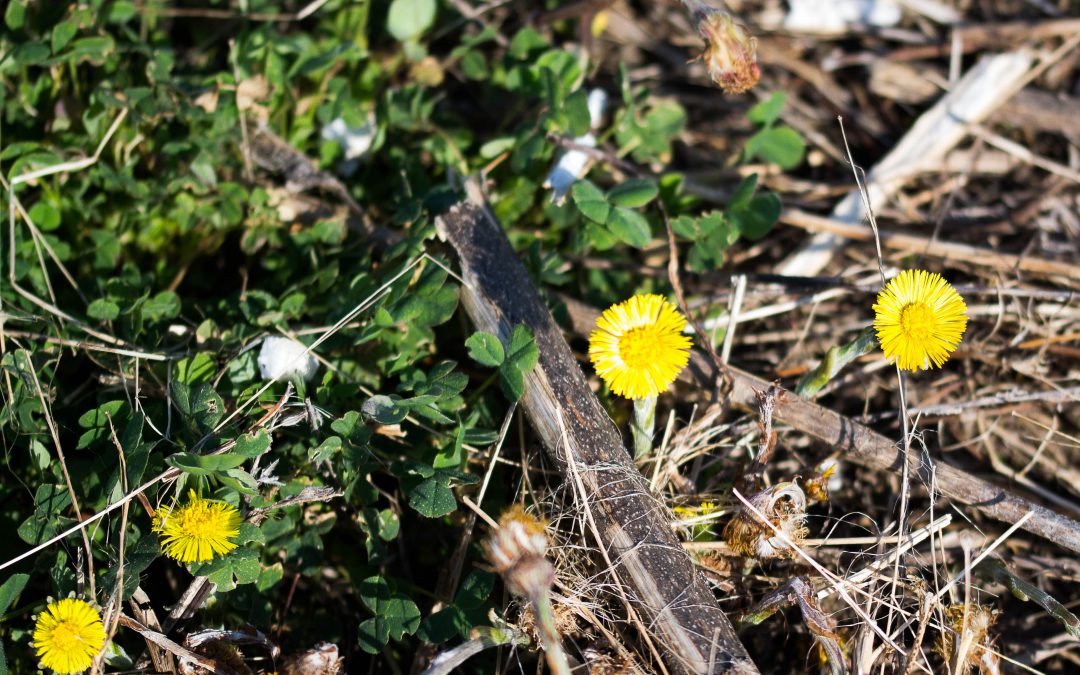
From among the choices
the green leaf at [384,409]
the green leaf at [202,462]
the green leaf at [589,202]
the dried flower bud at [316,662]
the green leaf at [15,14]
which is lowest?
the dried flower bud at [316,662]

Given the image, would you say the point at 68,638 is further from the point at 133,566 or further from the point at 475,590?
the point at 475,590

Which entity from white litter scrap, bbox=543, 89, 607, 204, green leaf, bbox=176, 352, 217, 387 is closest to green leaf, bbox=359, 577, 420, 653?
green leaf, bbox=176, 352, 217, 387

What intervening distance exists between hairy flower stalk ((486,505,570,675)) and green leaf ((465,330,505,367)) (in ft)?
1.10

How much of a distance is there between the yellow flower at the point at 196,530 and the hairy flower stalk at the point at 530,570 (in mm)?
447

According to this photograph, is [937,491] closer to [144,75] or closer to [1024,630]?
[1024,630]

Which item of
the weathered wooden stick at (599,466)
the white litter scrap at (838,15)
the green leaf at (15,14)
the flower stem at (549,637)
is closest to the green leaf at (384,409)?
the weathered wooden stick at (599,466)

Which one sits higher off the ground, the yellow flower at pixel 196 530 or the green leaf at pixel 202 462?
the green leaf at pixel 202 462

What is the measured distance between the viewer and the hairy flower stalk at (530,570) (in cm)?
129

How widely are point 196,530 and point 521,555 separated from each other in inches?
21.6

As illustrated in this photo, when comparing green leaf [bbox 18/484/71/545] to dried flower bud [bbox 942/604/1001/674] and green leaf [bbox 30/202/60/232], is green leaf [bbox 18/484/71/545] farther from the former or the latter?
dried flower bud [bbox 942/604/1001/674]

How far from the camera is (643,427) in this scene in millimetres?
1738

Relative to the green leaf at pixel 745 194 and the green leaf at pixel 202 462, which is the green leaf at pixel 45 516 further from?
the green leaf at pixel 745 194

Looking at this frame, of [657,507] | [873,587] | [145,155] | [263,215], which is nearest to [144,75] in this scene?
[145,155]

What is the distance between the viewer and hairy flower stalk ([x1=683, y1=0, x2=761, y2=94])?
5.80 feet
